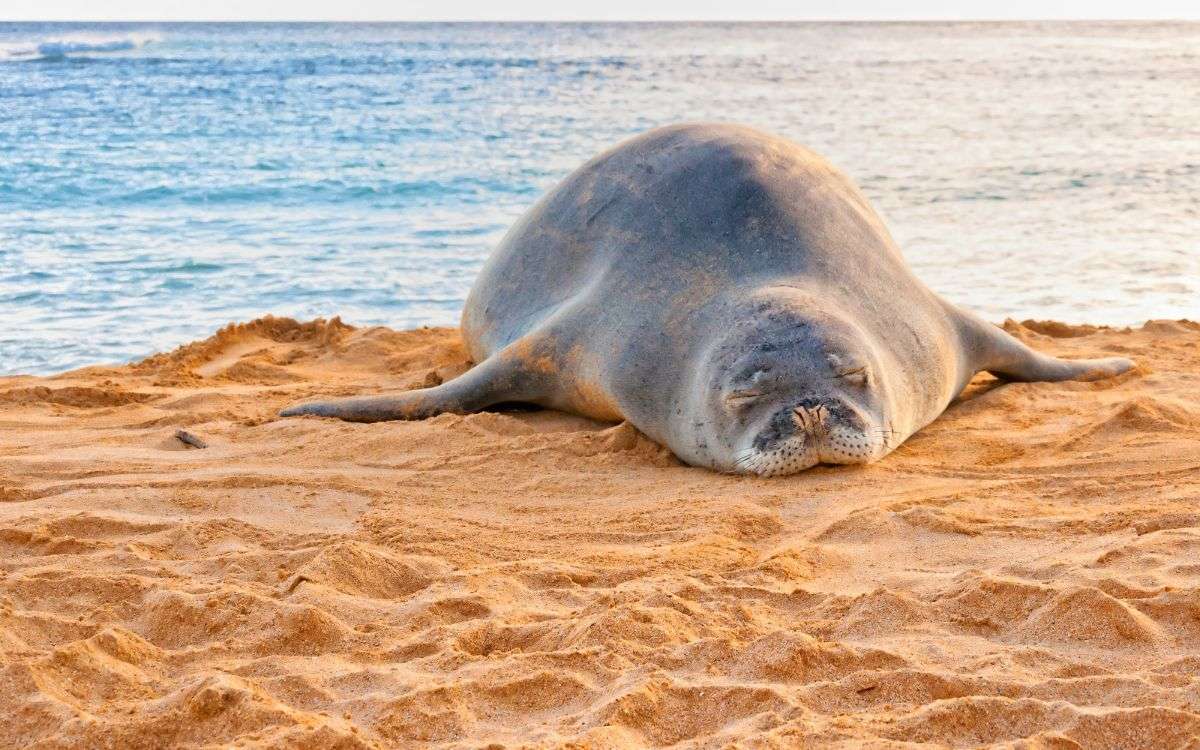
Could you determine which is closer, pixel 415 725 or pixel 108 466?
pixel 415 725

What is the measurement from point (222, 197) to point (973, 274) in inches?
335

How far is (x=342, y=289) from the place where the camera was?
10.0m

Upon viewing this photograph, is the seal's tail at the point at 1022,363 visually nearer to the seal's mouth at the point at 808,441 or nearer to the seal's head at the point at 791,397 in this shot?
the seal's head at the point at 791,397

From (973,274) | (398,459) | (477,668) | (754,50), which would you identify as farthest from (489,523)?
(754,50)

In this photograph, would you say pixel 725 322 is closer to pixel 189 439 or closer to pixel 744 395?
pixel 744 395

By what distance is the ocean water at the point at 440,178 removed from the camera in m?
9.60

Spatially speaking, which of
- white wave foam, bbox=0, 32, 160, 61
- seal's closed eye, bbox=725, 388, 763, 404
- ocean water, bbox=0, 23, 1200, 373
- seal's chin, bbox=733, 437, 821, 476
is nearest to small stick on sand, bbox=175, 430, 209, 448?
seal's closed eye, bbox=725, 388, 763, 404

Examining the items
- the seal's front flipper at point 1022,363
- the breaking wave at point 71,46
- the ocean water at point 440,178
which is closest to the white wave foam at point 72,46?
the breaking wave at point 71,46

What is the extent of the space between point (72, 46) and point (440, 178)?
1762 inches

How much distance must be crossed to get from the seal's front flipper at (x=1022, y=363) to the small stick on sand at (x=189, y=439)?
330 centimetres

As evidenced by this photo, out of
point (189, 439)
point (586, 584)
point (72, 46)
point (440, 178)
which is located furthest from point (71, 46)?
point (586, 584)

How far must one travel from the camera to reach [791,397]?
4.90 meters

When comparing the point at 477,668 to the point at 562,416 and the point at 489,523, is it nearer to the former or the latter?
the point at 489,523

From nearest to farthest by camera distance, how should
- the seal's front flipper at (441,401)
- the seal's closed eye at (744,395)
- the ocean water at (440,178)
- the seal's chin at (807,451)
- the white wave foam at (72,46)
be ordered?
the seal's chin at (807,451) → the seal's closed eye at (744,395) → the seal's front flipper at (441,401) → the ocean water at (440,178) → the white wave foam at (72,46)
